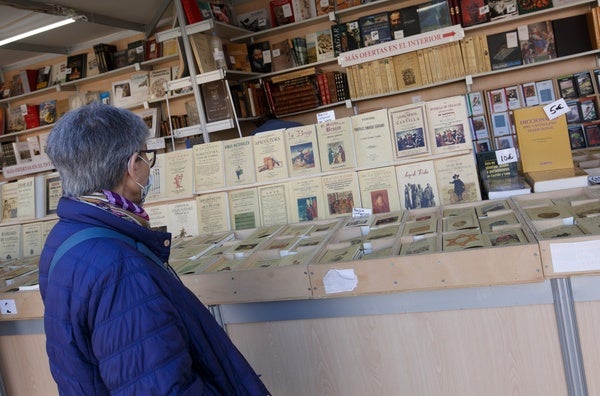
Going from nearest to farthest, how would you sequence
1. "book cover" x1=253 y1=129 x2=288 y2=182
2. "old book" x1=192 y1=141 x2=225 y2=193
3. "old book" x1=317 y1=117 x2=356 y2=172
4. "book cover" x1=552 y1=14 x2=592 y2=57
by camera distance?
1. "old book" x1=317 y1=117 x2=356 y2=172
2. "book cover" x1=253 y1=129 x2=288 y2=182
3. "old book" x1=192 y1=141 x2=225 y2=193
4. "book cover" x1=552 y1=14 x2=592 y2=57

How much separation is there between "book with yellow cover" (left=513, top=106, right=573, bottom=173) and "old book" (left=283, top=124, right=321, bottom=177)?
0.98 meters

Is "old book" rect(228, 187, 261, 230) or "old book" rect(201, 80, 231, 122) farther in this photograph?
"old book" rect(201, 80, 231, 122)

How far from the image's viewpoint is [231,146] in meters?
3.00

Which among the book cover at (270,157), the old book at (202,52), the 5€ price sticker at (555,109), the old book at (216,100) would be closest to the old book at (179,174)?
the book cover at (270,157)

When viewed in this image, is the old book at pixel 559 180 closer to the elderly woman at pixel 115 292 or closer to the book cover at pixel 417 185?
the book cover at pixel 417 185

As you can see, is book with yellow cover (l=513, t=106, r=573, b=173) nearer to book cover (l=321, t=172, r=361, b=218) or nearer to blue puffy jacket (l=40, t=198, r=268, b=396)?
book cover (l=321, t=172, r=361, b=218)

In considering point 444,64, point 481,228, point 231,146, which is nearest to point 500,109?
point 444,64

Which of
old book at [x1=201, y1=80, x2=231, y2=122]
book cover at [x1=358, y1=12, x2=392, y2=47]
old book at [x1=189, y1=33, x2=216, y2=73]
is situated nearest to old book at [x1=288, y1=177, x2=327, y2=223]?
old book at [x1=201, y1=80, x2=231, y2=122]

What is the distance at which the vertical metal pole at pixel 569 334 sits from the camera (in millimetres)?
1722

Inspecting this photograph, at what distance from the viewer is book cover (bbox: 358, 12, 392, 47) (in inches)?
214

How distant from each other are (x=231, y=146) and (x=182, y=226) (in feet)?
1.67

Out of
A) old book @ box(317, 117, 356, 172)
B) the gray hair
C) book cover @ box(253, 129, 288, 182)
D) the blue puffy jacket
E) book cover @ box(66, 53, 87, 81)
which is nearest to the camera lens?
the blue puffy jacket

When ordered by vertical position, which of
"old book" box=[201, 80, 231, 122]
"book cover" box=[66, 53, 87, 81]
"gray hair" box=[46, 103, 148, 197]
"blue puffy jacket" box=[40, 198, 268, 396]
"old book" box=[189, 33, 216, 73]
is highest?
"book cover" box=[66, 53, 87, 81]

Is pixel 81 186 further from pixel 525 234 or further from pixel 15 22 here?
pixel 15 22
